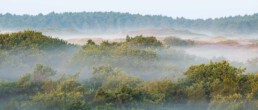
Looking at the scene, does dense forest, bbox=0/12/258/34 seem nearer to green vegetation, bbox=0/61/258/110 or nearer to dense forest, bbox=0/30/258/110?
dense forest, bbox=0/30/258/110

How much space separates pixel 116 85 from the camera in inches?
896

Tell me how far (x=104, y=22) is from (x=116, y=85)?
144 meters

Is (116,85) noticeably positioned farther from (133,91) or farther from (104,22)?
(104,22)

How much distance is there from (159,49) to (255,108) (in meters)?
18.3

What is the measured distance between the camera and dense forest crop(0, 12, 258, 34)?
6120 inches

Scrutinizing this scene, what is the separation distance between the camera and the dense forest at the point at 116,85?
19.4m

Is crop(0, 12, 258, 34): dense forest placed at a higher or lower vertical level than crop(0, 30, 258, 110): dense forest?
lower

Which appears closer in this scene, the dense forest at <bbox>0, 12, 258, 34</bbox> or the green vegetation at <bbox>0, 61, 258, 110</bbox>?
the green vegetation at <bbox>0, 61, 258, 110</bbox>

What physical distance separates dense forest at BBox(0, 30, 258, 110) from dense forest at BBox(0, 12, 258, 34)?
12062 cm

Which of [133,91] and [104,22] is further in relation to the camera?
[104,22]

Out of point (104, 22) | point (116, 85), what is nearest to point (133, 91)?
point (116, 85)

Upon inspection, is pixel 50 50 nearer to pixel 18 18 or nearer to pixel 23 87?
pixel 23 87

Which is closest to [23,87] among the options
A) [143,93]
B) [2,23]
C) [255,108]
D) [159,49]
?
[143,93]

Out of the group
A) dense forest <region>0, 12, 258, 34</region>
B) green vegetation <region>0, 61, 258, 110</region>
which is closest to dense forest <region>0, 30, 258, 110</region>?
green vegetation <region>0, 61, 258, 110</region>
